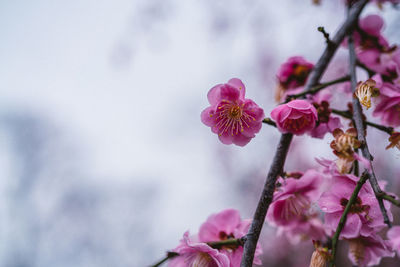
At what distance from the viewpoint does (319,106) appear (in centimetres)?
99

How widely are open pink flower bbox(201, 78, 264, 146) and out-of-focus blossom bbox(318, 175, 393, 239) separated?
0.78 ft

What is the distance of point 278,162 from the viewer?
89cm

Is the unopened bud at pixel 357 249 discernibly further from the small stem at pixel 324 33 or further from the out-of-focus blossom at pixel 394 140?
the small stem at pixel 324 33

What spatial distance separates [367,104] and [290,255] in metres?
4.03

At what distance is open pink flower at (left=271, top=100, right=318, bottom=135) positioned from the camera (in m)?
0.84

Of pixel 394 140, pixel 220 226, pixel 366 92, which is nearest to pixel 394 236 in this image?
pixel 394 140

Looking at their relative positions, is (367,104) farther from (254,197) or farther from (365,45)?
(254,197)

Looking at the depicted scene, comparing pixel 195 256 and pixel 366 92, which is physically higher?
pixel 366 92

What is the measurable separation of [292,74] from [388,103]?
366 mm

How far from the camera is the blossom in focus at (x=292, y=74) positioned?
1.25 m

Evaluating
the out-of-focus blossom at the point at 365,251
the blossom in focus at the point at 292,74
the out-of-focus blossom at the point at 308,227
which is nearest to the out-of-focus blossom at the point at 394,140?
the out-of-focus blossom at the point at 365,251

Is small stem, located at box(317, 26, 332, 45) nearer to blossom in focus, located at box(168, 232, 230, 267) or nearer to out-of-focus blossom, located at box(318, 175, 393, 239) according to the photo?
out-of-focus blossom, located at box(318, 175, 393, 239)

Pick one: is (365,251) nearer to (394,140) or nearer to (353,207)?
(353,207)

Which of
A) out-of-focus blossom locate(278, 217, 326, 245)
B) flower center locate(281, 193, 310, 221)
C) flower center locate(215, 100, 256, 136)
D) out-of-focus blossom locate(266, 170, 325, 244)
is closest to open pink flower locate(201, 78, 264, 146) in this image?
flower center locate(215, 100, 256, 136)
